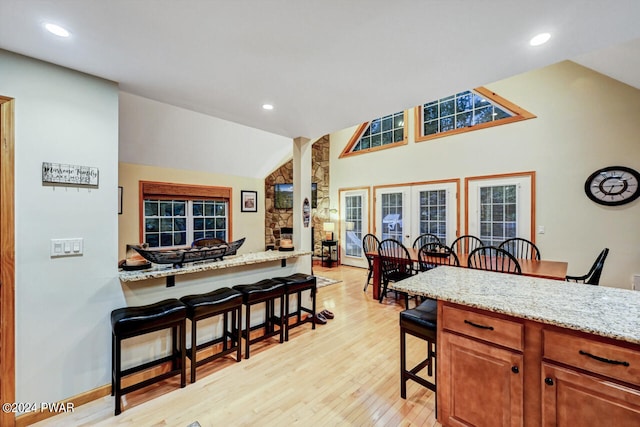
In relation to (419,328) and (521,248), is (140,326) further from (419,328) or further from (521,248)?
(521,248)

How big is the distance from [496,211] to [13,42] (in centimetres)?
600

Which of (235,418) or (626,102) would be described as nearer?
(235,418)

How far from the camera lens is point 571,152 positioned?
4.08 m

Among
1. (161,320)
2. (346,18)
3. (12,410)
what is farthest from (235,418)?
(346,18)

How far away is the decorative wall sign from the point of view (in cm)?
185

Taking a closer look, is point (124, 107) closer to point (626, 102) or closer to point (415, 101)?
point (415, 101)

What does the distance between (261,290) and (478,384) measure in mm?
1898

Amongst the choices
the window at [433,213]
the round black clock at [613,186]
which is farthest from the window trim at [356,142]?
the round black clock at [613,186]

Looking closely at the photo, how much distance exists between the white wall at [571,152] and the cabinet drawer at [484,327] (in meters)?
3.92

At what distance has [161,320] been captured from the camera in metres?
2.01

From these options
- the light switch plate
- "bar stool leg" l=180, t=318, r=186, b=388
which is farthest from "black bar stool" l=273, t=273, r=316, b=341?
the light switch plate

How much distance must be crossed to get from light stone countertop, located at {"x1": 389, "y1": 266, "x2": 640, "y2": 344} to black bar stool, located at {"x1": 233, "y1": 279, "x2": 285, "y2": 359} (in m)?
1.44

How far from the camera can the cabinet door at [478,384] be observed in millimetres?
1356

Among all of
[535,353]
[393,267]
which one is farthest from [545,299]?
[393,267]
